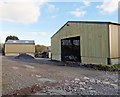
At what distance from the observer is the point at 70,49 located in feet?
71.6

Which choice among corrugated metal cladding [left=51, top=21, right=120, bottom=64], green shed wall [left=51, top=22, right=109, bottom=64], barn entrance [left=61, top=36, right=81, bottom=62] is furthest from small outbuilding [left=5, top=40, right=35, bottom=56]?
corrugated metal cladding [left=51, top=21, right=120, bottom=64]

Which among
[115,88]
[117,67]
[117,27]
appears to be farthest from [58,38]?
[115,88]

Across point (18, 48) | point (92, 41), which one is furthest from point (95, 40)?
point (18, 48)

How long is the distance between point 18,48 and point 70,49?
97.8 feet

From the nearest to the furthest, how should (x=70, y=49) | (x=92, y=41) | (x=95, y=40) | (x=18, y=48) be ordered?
(x=95, y=40) < (x=92, y=41) < (x=70, y=49) < (x=18, y=48)

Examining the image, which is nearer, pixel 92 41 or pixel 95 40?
pixel 95 40

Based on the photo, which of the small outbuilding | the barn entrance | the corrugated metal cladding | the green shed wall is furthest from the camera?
the small outbuilding

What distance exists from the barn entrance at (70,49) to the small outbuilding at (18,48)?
26092 millimetres

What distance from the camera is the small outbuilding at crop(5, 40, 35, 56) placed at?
48906mm

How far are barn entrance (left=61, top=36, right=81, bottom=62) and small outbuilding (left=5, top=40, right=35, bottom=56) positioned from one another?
1027 inches

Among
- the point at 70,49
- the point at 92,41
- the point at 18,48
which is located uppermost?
the point at 92,41

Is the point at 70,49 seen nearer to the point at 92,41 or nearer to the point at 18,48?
the point at 92,41

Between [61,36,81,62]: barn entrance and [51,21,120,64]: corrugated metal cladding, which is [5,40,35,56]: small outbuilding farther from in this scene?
[51,21,120,64]: corrugated metal cladding

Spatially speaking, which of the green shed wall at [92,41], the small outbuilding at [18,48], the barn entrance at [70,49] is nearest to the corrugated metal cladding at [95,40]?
the green shed wall at [92,41]
